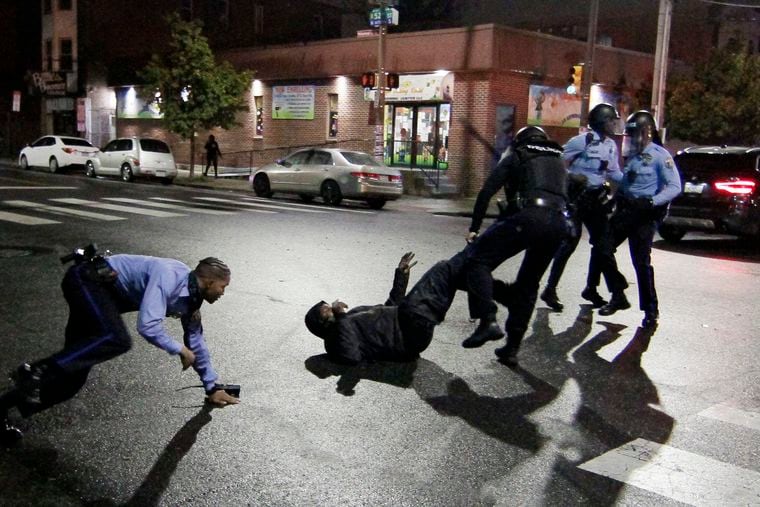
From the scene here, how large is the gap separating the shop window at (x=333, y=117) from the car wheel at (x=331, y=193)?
9844 mm

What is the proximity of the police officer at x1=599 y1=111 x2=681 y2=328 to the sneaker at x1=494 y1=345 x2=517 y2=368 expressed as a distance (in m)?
1.85

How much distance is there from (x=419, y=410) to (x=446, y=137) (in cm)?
2140

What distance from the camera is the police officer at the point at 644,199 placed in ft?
22.3

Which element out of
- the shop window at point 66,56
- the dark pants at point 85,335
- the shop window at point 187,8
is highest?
the shop window at point 187,8

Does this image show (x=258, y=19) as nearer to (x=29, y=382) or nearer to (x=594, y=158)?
(x=594, y=158)

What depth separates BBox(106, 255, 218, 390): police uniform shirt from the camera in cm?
370

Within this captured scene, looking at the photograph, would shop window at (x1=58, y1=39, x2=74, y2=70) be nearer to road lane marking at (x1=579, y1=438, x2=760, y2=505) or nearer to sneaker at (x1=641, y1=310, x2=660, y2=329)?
sneaker at (x1=641, y1=310, x2=660, y2=329)

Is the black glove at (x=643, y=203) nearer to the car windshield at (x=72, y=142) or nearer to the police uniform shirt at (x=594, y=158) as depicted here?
the police uniform shirt at (x=594, y=158)

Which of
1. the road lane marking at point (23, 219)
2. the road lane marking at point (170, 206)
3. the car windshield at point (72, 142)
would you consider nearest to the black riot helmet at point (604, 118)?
the road lane marking at point (23, 219)

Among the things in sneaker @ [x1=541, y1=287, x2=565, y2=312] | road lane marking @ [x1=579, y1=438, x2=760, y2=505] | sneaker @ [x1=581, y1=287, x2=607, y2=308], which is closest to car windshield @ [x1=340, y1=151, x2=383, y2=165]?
sneaker @ [x1=541, y1=287, x2=565, y2=312]

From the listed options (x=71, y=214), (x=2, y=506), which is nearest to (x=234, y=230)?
(x=71, y=214)

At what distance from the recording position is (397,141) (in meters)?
26.7

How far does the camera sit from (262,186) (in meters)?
21.1

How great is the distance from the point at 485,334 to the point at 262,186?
16.6 m
